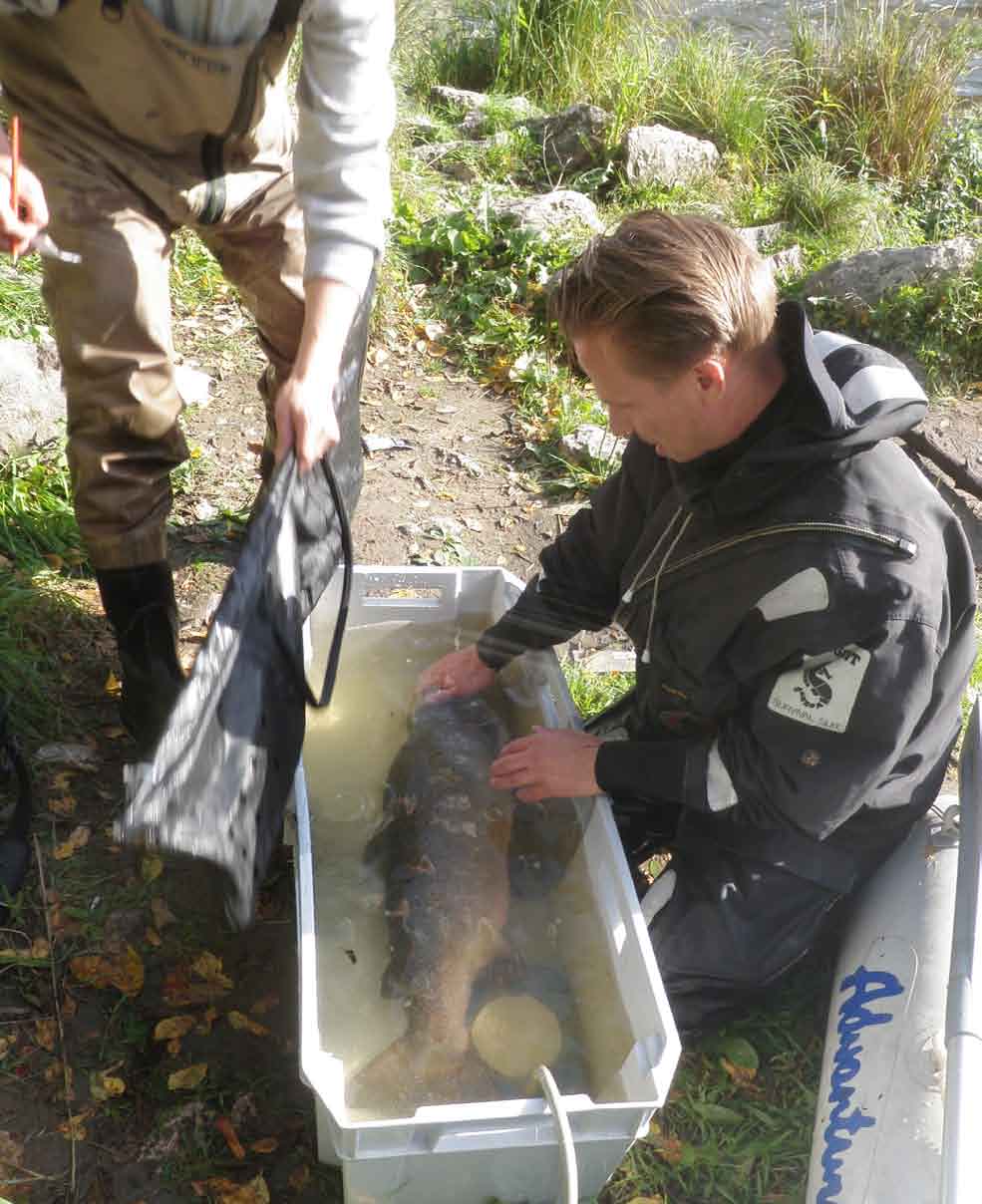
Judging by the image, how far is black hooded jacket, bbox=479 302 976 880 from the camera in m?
2.27

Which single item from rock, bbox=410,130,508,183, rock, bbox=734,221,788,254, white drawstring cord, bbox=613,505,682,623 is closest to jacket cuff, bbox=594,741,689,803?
white drawstring cord, bbox=613,505,682,623

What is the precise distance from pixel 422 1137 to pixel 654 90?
7280 millimetres

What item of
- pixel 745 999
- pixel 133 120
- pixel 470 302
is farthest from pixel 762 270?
pixel 470 302

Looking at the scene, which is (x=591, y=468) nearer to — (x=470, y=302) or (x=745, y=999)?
(x=470, y=302)

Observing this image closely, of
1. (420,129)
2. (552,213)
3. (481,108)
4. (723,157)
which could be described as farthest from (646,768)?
(481,108)

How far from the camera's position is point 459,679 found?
3156 millimetres

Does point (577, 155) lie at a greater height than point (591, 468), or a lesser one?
greater

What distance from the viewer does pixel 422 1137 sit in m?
2.06

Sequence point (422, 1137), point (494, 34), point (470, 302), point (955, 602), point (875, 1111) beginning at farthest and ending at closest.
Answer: point (494, 34)
point (470, 302)
point (955, 602)
point (875, 1111)
point (422, 1137)

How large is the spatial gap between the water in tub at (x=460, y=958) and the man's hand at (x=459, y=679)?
0.05 m

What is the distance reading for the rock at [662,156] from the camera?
273 inches

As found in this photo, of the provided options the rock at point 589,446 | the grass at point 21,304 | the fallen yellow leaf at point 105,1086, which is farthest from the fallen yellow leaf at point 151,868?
the rock at point 589,446

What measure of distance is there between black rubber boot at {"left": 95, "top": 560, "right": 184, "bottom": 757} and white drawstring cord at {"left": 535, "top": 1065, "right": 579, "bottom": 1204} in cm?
159

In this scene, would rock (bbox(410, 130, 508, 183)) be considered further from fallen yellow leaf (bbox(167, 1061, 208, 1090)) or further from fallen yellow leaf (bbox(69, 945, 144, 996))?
fallen yellow leaf (bbox(167, 1061, 208, 1090))
